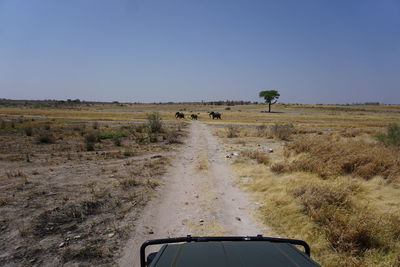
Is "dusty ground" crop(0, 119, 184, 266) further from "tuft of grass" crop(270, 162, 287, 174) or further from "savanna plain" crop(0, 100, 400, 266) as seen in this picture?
"tuft of grass" crop(270, 162, 287, 174)

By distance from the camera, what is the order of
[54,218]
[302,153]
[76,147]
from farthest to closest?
[76,147] < [302,153] < [54,218]

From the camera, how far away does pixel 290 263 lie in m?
1.99

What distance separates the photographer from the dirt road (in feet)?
17.0

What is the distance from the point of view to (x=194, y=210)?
20.9ft

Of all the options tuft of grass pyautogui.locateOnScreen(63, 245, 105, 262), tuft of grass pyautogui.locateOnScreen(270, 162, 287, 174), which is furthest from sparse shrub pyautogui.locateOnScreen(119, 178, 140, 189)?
tuft of grass pyautogui.locateOnScreen(270, 162, 287, 174)

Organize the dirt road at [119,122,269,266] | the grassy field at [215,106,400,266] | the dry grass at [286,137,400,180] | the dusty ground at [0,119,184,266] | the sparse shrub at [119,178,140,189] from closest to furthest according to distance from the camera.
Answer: the grassy field at [215,106,400,266] < the dusty ground at [0,119,184,266] < the dirt road at [119,122,269,266] < the dry grass at [286,137,400,180] < the sparse shrub at [119,178,140,189]

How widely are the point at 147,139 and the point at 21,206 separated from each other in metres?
12.8

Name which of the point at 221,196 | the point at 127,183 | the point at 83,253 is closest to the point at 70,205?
the point at 127,183

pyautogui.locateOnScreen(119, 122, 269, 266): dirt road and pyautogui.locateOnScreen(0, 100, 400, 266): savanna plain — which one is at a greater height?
pyautogui.locateOnScreen(0, 100, 400, 266): savanna plain

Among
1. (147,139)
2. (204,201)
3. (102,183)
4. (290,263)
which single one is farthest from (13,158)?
(290,263)

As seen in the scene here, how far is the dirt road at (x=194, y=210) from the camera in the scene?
5168 mm

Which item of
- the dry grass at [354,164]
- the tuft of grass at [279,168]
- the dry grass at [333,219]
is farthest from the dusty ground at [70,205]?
the dry grass at [354,164]

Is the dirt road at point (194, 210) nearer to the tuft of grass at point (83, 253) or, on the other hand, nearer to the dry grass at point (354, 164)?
the tuft of grass at point (83, 253)

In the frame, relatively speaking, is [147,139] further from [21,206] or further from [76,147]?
[21,206]
